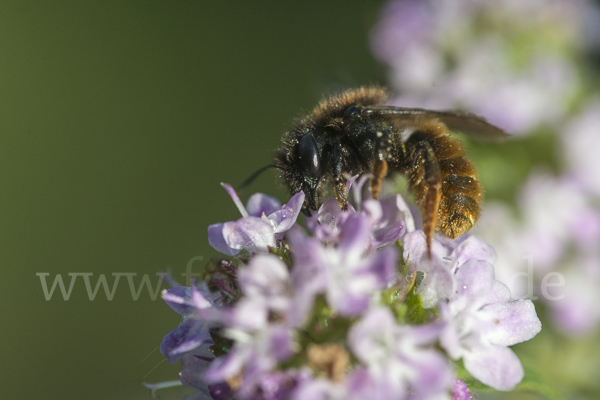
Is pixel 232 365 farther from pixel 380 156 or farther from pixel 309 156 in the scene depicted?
pixel 380 156

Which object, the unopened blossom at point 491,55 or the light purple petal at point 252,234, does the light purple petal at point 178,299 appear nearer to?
the light purple petal at point 252,234

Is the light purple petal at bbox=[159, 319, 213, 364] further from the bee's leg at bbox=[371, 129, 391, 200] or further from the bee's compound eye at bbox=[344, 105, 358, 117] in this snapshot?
the bee's compound eye at bbox=[344, 105, 358, 117]

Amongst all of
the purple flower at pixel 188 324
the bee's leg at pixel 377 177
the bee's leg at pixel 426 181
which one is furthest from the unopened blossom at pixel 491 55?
the purple flower at pixel 188 324

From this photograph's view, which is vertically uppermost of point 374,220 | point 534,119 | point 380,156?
point 534,119

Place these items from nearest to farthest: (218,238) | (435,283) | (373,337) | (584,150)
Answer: (373,337)
(435,283)
(218,238)
(584,150)

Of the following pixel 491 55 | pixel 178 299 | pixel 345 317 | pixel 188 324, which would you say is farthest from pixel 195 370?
pixel 491 55

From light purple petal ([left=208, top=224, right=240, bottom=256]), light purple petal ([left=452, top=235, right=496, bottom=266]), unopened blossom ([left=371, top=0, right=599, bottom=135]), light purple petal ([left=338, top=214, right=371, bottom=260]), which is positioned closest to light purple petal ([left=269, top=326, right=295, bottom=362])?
light purple petal ([left=338, top=214, right=371, bottom=260])

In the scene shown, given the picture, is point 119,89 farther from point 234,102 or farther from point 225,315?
point 225,315
